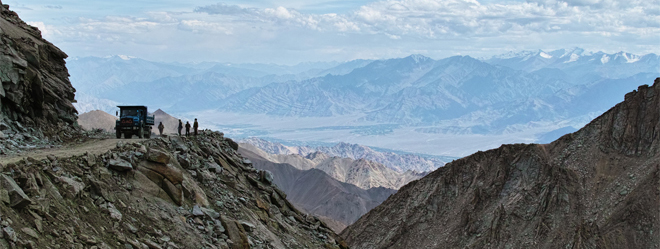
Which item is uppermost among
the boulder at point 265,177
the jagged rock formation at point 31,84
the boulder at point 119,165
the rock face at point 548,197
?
the jagged rock formation at point 31,84

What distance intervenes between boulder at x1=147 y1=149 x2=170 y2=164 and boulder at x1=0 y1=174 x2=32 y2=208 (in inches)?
244

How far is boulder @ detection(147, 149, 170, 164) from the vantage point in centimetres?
2152

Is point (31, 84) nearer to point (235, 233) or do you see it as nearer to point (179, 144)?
point (179, 144)

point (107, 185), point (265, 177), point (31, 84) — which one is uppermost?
point (31, 84)

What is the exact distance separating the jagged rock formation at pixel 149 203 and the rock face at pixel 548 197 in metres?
41.4

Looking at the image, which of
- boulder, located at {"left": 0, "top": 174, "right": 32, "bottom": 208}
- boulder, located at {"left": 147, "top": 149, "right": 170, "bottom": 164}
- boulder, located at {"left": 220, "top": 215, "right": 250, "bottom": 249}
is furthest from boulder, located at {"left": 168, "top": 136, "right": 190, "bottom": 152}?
boulder, located at {"left": 0, "top": 174, "right": 32, "bottom": 208}

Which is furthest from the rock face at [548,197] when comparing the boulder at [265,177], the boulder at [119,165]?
the boulder at [119,165]

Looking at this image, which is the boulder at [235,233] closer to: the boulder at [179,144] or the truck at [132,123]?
the boulder at [179,144]

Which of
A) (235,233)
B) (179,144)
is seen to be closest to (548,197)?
(179,144)

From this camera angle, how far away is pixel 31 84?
2647cm

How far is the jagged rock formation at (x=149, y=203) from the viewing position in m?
15.5

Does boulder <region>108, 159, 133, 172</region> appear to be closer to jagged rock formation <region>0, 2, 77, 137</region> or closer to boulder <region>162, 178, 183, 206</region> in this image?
boulder <region>162, 178, 183, 206</region>

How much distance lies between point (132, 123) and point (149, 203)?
473 inches

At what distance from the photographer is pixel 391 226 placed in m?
77.9
